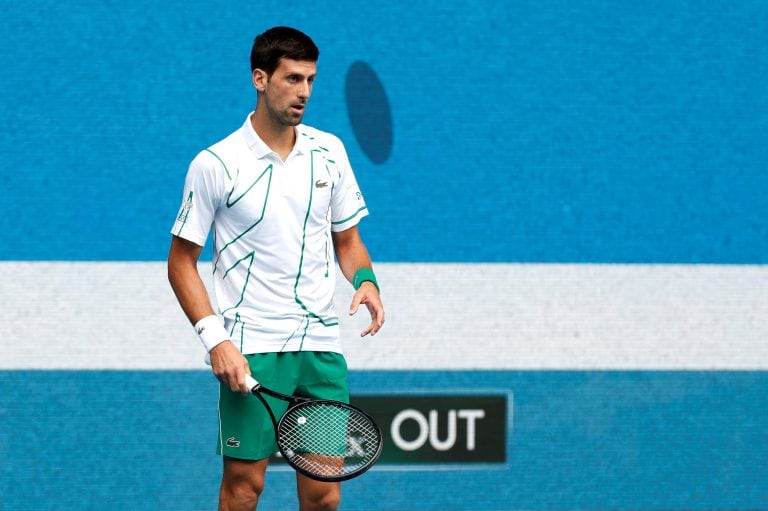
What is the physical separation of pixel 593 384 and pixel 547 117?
42.9 inches

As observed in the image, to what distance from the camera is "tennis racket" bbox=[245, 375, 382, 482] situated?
11.9ft

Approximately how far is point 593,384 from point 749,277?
2.57 feet

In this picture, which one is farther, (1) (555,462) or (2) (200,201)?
(1) (555,462)

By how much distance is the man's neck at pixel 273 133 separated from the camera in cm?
375

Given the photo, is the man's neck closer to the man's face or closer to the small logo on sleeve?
the man's face

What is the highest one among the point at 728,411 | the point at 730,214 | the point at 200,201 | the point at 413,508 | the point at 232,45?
the point at 232,45

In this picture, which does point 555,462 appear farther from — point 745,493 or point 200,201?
point 200,201

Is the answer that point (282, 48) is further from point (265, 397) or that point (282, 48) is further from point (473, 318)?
point (473, 318)

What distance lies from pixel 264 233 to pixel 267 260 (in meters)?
0.08

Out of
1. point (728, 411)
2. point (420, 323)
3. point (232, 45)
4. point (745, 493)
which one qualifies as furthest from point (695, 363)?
point (232, 45)

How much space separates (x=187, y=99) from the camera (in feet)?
16.4

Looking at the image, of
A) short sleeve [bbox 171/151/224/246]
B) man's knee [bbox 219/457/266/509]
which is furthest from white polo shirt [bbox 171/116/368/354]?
man's knee [bbox 219/457/266/509]

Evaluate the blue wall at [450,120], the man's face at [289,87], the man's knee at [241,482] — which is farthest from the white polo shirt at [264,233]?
→ the blue wall at [450,120]

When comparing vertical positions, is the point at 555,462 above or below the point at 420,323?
below
